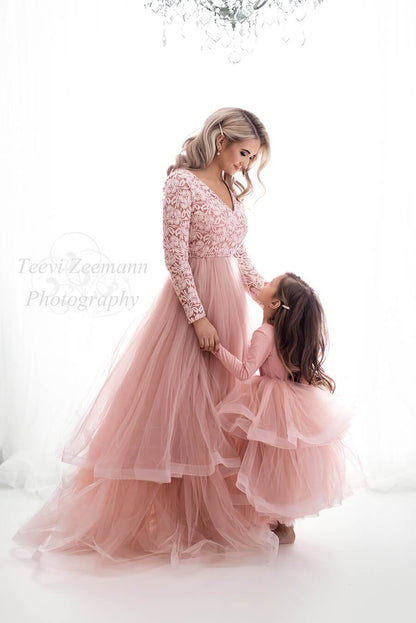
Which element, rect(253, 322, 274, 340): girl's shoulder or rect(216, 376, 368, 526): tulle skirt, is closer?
rect(216, 376, 368, 526): tulle skirt

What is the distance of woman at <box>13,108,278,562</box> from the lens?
2.11 meters

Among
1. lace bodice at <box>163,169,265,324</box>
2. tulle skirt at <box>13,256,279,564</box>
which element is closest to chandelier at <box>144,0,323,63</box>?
lace bodice at <box>163,169,265,324</box>

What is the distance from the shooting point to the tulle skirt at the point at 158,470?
210 centimetres

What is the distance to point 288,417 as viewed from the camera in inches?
83.1

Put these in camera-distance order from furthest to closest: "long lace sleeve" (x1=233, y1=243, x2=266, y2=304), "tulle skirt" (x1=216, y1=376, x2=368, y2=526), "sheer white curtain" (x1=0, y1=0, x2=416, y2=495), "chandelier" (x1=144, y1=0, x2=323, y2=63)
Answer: "sheer white curtain" (x1=0, y1=0, x2=416, y2=495)
"long lace sleeve" (x1=233, y1=243, x2=266, y2=304)
"tulle skirt" (x1=216, y1=376, x2=368, y2=526)
"chandelier" (x1=144, y1=0, x2=323, y2=63)

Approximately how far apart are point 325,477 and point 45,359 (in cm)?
155

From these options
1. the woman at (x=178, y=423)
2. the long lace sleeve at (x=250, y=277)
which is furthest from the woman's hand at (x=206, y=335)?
the long lace sleeve at (x=250, y=277)

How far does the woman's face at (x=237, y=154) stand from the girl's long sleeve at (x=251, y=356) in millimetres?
612

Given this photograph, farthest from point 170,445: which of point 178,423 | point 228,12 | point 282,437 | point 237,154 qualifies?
point 228,12

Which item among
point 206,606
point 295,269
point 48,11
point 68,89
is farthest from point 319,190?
point 206,606

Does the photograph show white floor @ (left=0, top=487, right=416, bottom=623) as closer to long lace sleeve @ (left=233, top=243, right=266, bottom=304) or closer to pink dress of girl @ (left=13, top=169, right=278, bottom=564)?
pink dress of girl @ (left=13, top=169, right=278, bottom=564)

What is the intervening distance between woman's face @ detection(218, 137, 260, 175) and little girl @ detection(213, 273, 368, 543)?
451mm

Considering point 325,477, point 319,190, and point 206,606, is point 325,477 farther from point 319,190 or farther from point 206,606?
point 319,190

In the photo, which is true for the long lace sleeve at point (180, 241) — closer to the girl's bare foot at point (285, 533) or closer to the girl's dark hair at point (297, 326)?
the girl's dark hair at point (297, 326)
